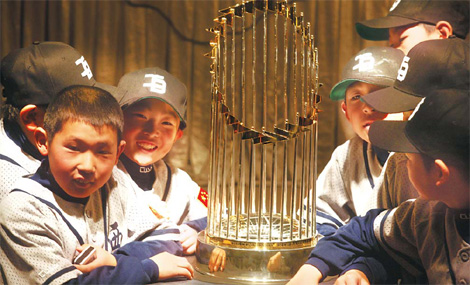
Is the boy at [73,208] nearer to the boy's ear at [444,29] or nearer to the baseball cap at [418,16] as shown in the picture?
the baseball cap at [418,16]

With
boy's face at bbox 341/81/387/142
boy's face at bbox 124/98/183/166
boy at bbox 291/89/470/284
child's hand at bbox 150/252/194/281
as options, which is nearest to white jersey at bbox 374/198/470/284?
boy at bbox 291/89/470/284

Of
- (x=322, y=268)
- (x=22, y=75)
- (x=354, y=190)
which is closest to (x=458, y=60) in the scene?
(x=354, y=190)

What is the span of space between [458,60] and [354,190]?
16.7 inches

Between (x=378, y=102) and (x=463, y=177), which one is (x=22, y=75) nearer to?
(x=378, y=102)

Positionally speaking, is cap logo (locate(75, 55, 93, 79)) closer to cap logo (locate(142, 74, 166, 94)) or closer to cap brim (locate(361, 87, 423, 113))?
cap logo (locate(142, 74, 166, 94))

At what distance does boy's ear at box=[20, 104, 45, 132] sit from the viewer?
146 centimetres

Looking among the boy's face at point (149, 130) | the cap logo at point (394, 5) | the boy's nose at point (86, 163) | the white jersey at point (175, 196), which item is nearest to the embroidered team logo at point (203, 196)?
the white jersey at point (175, 196)

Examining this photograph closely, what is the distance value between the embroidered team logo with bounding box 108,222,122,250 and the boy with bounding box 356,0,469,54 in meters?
0.81

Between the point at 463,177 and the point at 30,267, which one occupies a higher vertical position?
the point at 463,177

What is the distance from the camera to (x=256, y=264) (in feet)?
4.74

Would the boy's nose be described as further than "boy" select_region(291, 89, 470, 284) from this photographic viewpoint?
Yes

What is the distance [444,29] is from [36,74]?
39.1 inches

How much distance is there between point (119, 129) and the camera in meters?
1.53

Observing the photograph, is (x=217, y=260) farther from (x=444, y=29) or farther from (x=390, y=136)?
(x=444, y=29)
